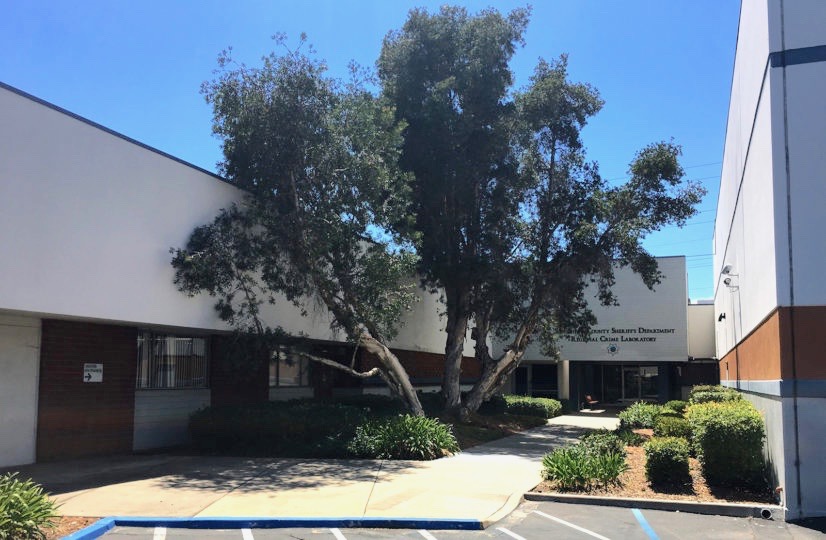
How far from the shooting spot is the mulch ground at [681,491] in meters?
9.82

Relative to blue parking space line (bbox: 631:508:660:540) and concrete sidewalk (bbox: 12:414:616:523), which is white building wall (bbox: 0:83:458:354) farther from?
blue parking space line (bbox: 631:508:660:540)

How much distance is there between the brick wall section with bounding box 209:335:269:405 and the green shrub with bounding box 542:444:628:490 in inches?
328

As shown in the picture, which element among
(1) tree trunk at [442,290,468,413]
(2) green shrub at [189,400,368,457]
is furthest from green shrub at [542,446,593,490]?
(1) tree trunk at [442,290,468,413]

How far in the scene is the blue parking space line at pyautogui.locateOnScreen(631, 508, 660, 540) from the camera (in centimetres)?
824

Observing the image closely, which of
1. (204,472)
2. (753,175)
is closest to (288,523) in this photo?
(204,472)

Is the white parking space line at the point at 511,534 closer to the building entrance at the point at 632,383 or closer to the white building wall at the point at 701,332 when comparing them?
the white building wall at the point at 701,332

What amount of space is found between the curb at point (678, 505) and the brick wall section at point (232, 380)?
8936mm

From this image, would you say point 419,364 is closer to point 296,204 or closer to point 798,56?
point 296,204

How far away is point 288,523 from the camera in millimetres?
8656

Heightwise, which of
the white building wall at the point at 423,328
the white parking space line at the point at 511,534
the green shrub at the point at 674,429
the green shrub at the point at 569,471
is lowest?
the white parking space line at the point at 511,534

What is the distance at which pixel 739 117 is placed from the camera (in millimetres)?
15102

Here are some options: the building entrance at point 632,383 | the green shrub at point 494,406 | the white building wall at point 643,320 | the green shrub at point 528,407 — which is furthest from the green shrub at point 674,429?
the building entrance at point 632,383

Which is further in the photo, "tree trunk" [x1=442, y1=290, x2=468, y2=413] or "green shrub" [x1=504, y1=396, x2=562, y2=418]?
"green shrub" [x1=504, y1=396, x2=562, y2=418]

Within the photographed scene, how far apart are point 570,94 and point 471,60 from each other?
324 centimetres
